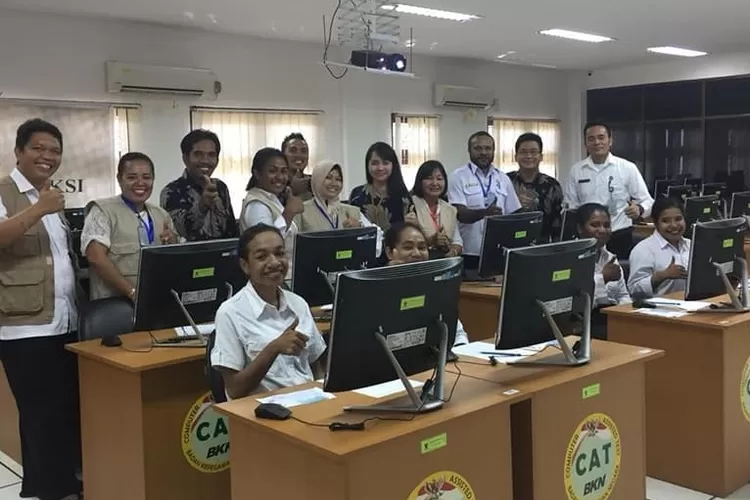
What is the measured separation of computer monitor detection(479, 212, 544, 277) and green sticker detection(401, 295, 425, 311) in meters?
1.82

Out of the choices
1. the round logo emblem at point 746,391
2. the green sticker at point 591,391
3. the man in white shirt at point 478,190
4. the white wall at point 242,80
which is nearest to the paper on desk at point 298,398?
the green sticker at point 591,391

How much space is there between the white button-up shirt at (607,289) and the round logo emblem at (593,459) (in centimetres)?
148

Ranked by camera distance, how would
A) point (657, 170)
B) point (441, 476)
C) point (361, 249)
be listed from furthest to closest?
point (657, 170)
point (361, 249)
point (441, 476)

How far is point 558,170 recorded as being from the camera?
38.0 feet

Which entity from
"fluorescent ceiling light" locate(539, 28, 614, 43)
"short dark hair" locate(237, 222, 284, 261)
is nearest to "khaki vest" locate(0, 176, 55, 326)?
"short dark hair" locate(237, 222, 284, 261)

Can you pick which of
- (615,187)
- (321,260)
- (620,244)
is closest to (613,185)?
(615,187)

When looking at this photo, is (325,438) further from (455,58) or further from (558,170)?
(558,170)

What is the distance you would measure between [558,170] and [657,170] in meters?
1.42

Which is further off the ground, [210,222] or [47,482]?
[210,222]

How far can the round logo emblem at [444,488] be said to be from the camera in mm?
1926

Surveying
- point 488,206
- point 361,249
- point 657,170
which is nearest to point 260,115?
point 488,206

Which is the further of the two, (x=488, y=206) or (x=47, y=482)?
(x=488, y=206)

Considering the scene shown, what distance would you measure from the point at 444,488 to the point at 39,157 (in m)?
2.02

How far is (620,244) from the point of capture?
5.06 meters
